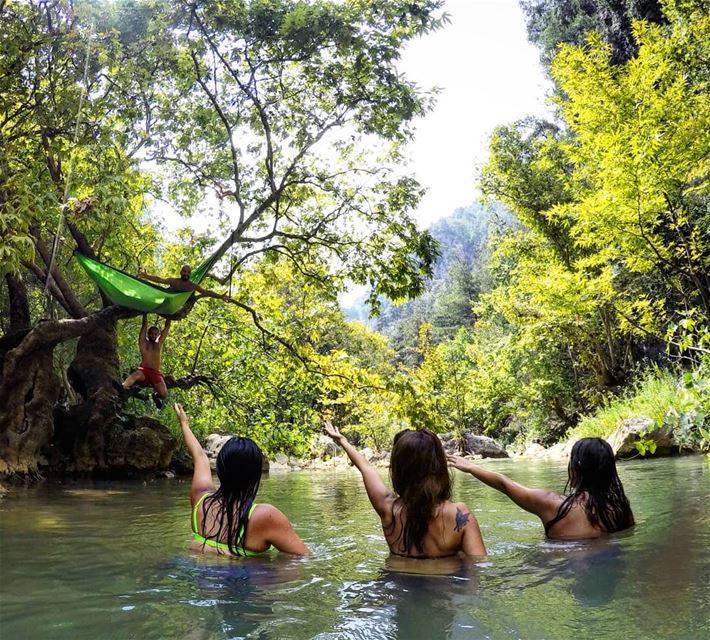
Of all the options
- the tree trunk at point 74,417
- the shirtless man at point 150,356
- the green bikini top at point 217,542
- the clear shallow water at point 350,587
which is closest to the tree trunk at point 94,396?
the tree trunk at point 74,417

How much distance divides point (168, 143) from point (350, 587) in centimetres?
837

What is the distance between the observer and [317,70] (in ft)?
27.7

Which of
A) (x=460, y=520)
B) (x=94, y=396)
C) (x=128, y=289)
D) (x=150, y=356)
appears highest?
(x=128, y=289)

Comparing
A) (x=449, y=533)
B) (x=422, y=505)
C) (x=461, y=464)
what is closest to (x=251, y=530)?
(x=422, y=505)

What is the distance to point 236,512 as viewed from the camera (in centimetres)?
336

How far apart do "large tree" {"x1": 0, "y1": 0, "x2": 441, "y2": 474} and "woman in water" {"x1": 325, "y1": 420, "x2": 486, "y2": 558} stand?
2.95 meters

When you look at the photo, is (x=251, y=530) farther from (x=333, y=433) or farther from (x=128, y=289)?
(x=128, y=289)

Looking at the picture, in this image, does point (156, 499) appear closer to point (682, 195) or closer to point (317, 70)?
point (317, 70)

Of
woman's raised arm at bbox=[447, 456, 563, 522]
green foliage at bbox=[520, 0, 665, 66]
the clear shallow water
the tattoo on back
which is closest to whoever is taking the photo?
the clear shallow water

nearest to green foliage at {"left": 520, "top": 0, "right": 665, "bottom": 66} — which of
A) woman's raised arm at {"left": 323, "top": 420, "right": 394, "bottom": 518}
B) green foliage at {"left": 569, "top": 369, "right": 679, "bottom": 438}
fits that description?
green foliage at {"left": 569, "top": 369, "right": 679, "bottom": 438}

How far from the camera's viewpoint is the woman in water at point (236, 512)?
127 inches

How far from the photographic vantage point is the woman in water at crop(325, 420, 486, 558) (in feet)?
10.3

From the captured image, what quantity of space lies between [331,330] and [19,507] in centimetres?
2287

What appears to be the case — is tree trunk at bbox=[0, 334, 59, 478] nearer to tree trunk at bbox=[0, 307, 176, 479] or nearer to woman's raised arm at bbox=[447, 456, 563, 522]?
tree trunk at bbox=[0, 307, 176, 479]
